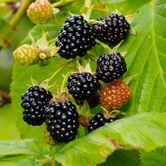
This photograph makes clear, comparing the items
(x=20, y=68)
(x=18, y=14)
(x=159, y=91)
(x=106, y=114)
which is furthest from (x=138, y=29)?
(x=18, y=14)

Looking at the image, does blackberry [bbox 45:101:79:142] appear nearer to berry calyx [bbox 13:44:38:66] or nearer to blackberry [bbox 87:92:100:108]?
blackberry [bbox 87:92:100:108]

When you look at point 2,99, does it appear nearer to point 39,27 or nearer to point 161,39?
point 39,27

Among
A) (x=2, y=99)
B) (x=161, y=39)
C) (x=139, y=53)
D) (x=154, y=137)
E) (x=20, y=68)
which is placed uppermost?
(x=161, y=39)

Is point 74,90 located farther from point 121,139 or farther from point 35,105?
point 121,139

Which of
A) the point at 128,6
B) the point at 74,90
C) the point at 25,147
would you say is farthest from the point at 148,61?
the point at 128,6

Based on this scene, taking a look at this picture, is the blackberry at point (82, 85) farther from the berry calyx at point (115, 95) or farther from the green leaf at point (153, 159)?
the green leaf at point (153, 159)

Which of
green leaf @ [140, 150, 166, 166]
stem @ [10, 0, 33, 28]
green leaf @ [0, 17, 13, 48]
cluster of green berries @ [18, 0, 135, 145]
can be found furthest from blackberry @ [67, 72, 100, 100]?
green leaf @ [0, 17, 13, 48]
